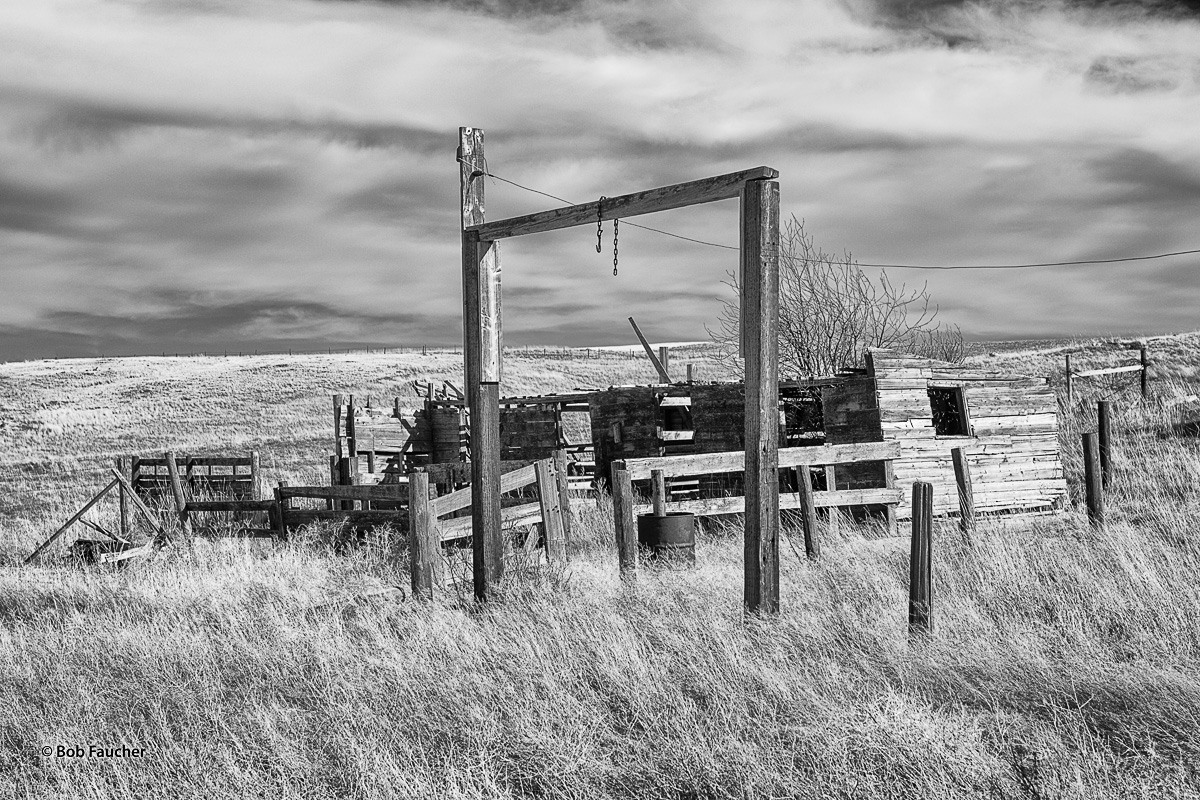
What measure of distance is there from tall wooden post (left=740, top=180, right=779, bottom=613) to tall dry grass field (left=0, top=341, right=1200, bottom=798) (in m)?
0.35

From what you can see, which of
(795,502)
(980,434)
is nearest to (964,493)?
(795,502)

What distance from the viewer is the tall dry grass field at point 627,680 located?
447cm

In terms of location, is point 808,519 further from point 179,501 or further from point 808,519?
point 179,501

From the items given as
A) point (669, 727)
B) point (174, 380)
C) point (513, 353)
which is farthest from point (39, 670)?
point (513, 353)

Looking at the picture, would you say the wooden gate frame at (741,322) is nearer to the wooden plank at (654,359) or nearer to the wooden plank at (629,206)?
the wooden plank at (629,206)

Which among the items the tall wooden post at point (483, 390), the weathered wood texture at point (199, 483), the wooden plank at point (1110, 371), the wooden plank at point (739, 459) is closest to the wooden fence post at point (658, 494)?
the wooden plank at point (739, 459)

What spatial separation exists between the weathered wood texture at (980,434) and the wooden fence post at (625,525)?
20.8 ft

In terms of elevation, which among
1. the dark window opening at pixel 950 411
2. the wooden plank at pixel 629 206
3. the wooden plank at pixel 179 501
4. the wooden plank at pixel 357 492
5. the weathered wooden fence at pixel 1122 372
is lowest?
the wooden plank at pixel 179 501

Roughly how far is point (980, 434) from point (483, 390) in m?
10.5

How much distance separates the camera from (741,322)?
6.34 meters

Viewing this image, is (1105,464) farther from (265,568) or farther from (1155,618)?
(265,568)

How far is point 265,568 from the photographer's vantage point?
34.0 feet

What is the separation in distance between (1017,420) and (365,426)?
14.4m

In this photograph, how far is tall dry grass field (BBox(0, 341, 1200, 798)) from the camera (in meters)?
4.47
